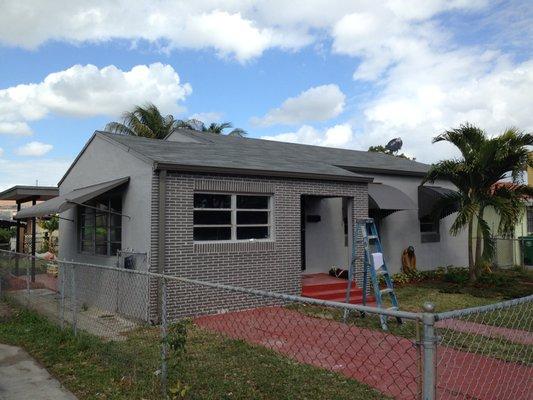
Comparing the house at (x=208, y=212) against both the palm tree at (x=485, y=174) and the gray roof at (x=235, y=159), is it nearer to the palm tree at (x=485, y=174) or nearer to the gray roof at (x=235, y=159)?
the gray roof at (x=235, y=159)

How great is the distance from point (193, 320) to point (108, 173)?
4.21 meters

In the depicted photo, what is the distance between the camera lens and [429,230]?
52.1 feet

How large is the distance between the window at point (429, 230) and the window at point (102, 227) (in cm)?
944

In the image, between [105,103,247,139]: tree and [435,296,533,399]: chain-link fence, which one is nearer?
[435,296,533,399]: chain-link fence

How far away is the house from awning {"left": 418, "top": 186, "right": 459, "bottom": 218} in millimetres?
1607

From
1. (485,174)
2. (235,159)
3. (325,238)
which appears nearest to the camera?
(235,159)

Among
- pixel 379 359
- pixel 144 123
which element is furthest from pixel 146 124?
pixel 379 359

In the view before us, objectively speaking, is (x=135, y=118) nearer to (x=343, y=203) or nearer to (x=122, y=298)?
(x=343, y=203)

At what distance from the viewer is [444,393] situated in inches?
194

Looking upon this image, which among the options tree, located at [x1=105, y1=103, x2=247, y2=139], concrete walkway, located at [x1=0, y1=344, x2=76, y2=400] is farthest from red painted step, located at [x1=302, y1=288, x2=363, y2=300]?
tree, located at [x1=105, y1=103, x2=247, y2=139]

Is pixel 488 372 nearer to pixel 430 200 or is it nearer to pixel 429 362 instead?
pixel 429 362

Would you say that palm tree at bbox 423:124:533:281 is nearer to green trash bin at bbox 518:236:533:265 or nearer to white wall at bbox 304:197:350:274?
white wall at bbox 304:197:350:274

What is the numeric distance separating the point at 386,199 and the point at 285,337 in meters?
6.79

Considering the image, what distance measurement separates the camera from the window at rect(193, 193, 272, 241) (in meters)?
9.57
